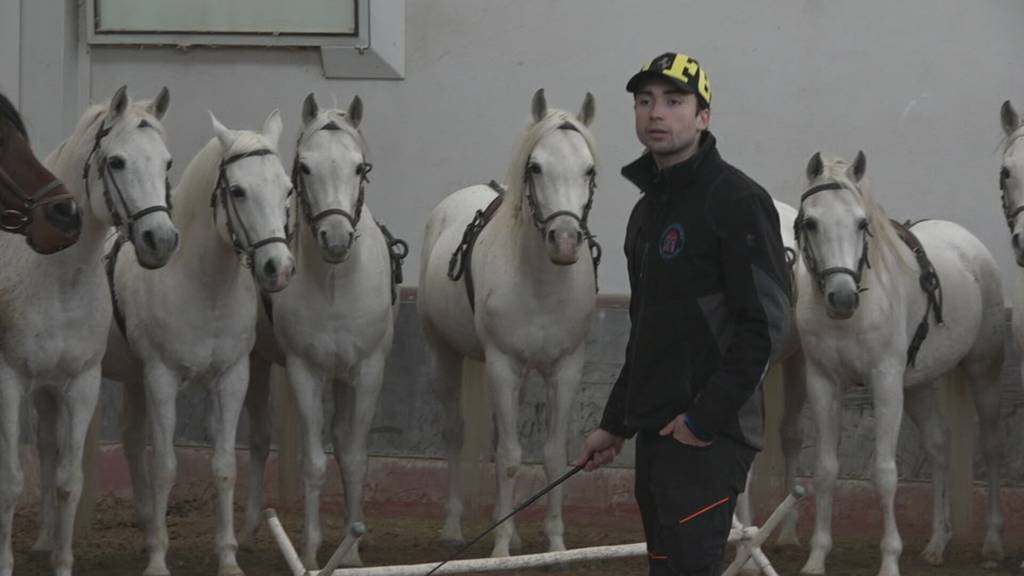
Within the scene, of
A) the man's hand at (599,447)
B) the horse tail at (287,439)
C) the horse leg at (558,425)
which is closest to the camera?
the man's hand at (599,447)

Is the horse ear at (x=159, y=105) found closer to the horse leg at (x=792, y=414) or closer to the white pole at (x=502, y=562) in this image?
the white pole at (x=502, y=562)

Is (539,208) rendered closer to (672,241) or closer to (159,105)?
(159,105)

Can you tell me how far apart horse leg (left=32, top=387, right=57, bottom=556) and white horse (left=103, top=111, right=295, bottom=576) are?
1.61 ft

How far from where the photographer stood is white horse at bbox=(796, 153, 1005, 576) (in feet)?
25.9

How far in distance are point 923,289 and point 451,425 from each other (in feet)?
7.88

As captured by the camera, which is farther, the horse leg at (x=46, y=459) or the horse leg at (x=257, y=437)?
the horse leg at (x=257, y=437)

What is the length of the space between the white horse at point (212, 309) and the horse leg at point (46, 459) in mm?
490

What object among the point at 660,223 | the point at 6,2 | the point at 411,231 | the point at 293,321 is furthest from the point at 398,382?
the point at 660,223

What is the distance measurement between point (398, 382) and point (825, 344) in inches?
119

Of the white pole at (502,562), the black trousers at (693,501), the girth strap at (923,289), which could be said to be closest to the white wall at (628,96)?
the girth strap at (923,289)

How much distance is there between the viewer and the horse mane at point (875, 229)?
8055 mm

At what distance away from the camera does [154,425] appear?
308 inches

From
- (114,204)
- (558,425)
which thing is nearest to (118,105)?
(114,204)

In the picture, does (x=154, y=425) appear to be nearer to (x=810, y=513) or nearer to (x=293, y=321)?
(x=293, y=321)
